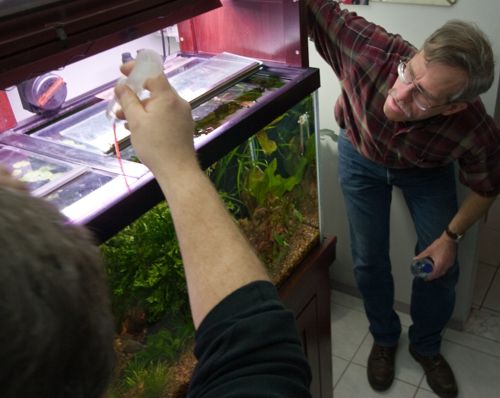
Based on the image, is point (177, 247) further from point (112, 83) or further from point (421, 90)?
point (421, 90)

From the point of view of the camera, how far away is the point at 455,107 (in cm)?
152

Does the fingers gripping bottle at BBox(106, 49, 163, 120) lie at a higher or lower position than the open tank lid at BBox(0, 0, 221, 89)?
lower

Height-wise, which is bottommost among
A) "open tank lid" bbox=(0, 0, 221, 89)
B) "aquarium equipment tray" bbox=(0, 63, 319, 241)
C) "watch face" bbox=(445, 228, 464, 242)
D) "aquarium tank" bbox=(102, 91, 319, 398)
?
"watch face" bbox=(445, 228, 464, 242)

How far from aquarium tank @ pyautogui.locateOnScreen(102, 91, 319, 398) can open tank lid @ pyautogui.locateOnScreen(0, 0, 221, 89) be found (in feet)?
0.72

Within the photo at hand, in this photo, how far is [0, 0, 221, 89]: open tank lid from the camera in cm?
73

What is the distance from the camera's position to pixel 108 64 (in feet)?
4.92

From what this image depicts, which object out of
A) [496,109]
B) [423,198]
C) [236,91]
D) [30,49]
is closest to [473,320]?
[423,198]

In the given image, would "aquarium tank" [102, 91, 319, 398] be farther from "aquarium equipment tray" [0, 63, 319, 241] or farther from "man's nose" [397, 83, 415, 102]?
"man's nose" [397, 83, 415, 102]

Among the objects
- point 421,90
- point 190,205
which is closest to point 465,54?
point 421,90

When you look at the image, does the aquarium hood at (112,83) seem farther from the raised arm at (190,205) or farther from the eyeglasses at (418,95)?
the eyeglasses at (418,95)

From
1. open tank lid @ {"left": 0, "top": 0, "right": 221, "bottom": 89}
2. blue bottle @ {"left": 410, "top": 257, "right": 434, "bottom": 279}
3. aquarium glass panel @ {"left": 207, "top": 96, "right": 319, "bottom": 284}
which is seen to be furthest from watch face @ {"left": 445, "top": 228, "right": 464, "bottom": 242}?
open tank lid @ {"left": 0, "top": 0, "right": 221, "bottom": 89}

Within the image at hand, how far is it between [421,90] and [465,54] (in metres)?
0.14

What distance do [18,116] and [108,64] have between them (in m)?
0.39

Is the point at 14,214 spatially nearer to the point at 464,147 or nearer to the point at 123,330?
the point at 123,330
